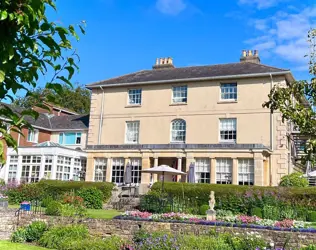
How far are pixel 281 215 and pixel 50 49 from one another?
55.5 feet

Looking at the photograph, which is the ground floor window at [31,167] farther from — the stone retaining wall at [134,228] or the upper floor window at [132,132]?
the stone retaining wall at [134,228]

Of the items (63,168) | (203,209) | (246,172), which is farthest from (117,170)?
(203,209)

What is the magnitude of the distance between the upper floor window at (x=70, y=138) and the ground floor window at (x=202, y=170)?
42.7 ft

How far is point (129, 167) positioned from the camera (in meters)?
29.1

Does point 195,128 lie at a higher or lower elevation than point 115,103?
lower

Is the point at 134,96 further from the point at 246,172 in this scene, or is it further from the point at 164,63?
the point at 246,172

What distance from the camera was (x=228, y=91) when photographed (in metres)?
30.5

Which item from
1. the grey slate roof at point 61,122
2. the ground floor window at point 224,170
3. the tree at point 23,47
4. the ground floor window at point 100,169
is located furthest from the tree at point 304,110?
the grey slate roof at point 61,122

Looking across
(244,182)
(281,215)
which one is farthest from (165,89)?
(281,215)

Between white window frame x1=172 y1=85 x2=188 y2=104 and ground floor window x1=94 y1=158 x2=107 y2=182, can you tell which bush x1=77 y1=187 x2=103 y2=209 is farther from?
white window frame x1=172 y1=85 x2=188 y2=104

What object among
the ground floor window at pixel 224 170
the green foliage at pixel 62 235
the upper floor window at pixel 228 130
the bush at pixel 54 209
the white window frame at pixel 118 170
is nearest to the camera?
the green foliage at pixel 62 235

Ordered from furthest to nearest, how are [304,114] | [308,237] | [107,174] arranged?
1. [107,174]
2. [308,237]
3. [304,114]

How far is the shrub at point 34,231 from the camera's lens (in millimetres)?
15734

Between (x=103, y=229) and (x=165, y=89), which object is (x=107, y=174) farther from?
(x=103, y=229)
